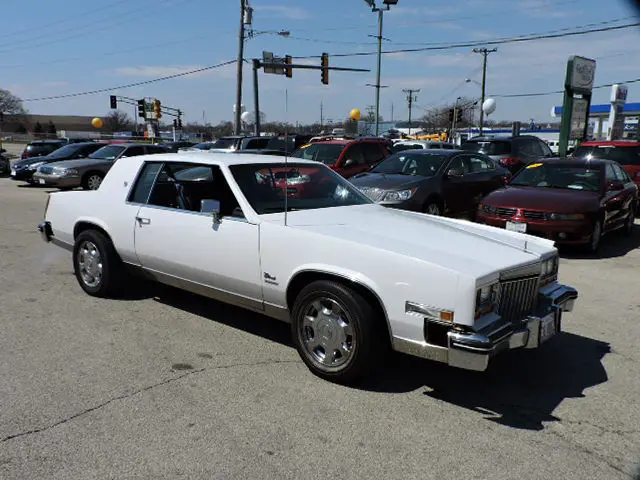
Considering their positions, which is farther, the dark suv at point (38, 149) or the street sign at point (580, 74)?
the dark suv at point (38, 149)

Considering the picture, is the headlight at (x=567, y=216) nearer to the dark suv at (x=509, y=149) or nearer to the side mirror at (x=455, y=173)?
the side mirror at (x=455, y=173)

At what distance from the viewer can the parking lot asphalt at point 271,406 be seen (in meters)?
2.83

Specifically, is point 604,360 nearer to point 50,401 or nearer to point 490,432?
point 490,432

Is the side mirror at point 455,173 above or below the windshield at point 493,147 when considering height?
below

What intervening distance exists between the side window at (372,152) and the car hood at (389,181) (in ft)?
11.8

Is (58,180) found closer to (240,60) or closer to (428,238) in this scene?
(428,238)

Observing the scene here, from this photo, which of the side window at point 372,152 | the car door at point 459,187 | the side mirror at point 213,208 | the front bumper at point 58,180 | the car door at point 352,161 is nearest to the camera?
the side mirror at point 213,208

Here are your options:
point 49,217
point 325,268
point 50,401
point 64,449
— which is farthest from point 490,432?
point 49,217

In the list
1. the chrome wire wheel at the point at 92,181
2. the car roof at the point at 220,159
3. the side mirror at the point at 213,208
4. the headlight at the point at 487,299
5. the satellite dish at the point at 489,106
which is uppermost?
the satellite dish at the point at 489,106

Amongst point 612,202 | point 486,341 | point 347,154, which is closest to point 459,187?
point 612,202

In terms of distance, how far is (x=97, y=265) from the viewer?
5.55 metres

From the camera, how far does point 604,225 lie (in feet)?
28.0

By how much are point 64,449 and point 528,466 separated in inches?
97.0

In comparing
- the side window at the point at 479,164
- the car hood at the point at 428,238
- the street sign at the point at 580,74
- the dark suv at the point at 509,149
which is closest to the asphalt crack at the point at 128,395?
the car hood at the point at 428,238
